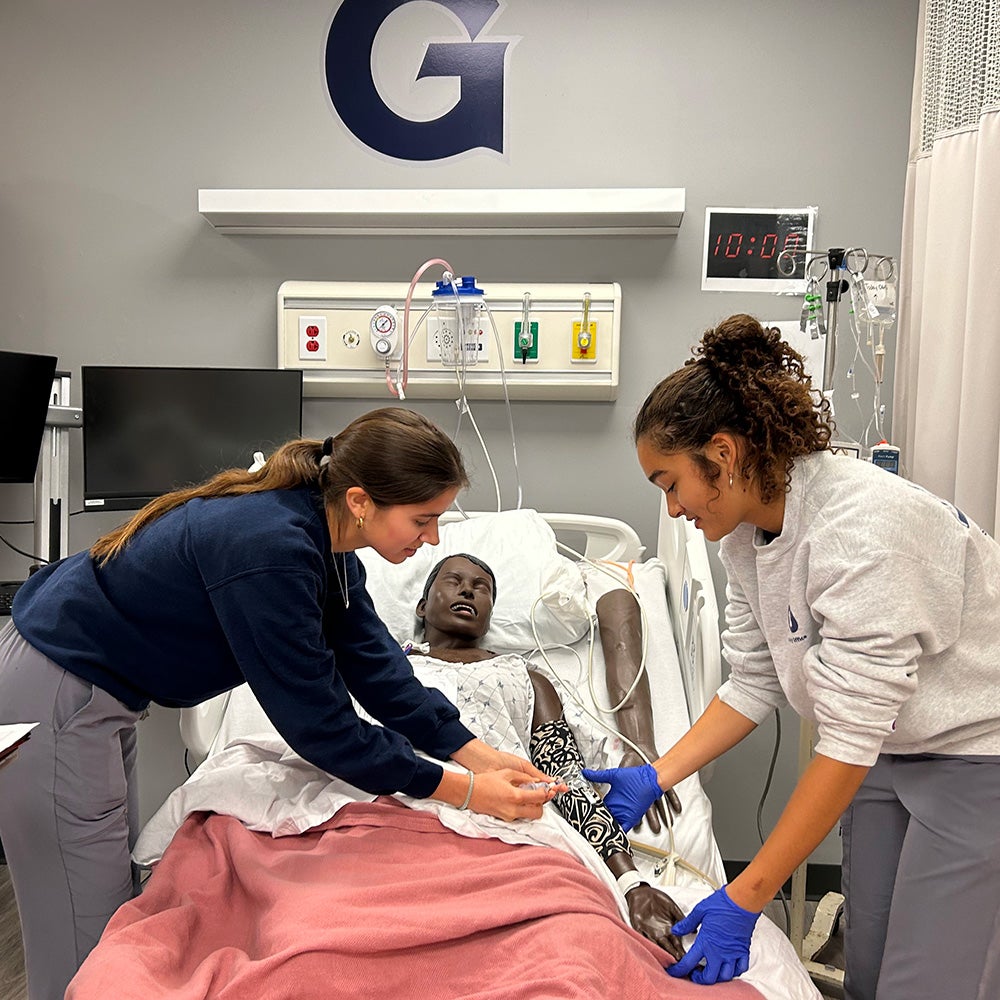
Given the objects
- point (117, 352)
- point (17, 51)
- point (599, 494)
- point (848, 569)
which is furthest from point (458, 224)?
point (848, 569)

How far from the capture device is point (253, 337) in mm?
2965

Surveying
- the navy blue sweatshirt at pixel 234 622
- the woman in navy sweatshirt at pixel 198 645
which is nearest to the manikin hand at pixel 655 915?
the woman in navy sweatshirt at pixel 198 645

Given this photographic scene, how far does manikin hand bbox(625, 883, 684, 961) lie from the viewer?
1549 mm

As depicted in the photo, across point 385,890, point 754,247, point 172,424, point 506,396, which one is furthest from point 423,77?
point 385,890

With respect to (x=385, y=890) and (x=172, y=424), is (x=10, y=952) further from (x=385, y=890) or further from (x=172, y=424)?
(x=385, y=890)

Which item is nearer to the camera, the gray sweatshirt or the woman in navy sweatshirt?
the gray sweatshirt

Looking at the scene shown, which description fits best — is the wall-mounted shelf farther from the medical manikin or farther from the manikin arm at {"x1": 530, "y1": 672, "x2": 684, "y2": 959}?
the manikin arm at {"x1": 530, "y1": 672, "x2": 684, "y2": 959}

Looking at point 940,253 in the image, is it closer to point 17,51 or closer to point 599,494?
point 599,494

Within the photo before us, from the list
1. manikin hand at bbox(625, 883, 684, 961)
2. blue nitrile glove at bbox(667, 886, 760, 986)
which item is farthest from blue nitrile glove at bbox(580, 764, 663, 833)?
blue nitrile glove at bbox(667, 886, 760, 986)

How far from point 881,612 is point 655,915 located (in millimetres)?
665

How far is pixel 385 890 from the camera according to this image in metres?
1.39

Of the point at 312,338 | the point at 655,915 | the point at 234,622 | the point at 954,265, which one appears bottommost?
the point at 655,915

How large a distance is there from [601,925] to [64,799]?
85cm

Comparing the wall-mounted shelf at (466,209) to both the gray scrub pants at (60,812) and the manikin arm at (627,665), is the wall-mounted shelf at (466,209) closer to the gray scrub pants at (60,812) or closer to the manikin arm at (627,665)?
the manikin arm at (627,665)
